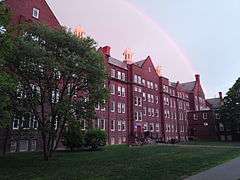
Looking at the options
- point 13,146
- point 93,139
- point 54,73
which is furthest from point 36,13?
point 93,139

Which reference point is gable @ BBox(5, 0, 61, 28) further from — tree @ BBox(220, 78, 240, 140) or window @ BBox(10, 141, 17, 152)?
tree @ BBox(220, 78, 240, 140)

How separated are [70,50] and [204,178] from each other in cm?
1651

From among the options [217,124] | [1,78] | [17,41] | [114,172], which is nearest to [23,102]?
[17,41]

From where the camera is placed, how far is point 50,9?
42562 millimetres

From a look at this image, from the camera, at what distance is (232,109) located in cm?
6656

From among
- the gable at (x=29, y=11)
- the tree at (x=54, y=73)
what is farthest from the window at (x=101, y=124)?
the tree at (x=54, y=73)

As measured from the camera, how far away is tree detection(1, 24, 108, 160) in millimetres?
24453

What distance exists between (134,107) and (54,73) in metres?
36.1

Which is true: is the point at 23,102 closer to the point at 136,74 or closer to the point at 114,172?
the point at 114,172

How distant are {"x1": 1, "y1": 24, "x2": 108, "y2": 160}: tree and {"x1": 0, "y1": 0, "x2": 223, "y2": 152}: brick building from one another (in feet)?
31.8

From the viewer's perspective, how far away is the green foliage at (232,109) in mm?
65812

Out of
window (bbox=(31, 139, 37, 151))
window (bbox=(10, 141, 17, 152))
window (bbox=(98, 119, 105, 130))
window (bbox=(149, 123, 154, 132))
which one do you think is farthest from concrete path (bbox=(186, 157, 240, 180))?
window (bbox=(149, 123, 154, 132))

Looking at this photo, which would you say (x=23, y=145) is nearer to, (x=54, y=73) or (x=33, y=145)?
(x=33, y=145)

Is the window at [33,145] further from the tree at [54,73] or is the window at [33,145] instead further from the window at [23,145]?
the tree at [54,73]
